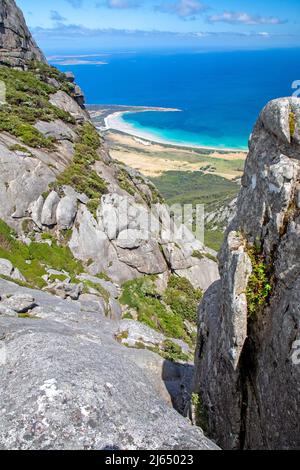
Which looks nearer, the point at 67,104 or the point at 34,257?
the point at 34,257

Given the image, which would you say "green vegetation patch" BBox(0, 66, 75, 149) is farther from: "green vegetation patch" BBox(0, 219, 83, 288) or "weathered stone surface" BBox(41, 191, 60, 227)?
"green vegetation patch" BBox(0, 219, 83, 288)

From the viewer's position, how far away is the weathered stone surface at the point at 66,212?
27.6m

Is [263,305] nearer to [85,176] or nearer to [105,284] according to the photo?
[105,284]

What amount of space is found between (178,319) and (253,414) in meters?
17.0

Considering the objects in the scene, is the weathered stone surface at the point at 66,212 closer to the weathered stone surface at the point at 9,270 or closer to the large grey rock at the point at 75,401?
the weathered stone surface at the point at 9,270

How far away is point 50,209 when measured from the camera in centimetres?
2734

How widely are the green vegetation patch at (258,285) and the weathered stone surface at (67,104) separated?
121 feet

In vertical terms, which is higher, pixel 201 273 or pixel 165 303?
pixel 201 273

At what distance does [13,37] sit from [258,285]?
52.2 meters

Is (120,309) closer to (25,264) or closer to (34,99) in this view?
(25,264)

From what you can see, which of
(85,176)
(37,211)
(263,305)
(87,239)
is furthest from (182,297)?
(263,305)

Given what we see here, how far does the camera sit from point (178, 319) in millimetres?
27656

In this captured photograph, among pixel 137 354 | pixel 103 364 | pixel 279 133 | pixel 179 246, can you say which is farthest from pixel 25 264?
pixel 279 133

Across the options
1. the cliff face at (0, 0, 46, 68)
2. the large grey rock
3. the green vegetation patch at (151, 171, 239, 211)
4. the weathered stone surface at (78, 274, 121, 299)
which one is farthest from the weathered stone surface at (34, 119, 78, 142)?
the green vegetation patch at (151, 171, 239, 211)
